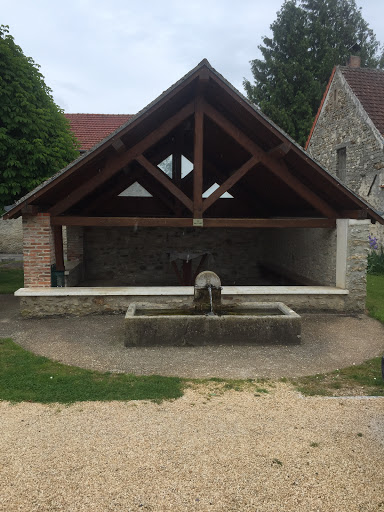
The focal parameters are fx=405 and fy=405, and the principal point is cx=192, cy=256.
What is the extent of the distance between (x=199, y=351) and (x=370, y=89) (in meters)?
13.2

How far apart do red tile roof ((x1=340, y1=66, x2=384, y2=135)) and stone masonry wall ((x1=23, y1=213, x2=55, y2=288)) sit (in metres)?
11.0

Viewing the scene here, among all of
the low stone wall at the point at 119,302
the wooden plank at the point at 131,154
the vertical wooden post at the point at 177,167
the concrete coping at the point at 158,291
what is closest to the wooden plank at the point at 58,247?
the concrete coping at the point at 158,291

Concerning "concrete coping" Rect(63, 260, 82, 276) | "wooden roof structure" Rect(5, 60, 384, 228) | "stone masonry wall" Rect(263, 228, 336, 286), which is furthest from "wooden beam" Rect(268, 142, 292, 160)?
"concrete coping" Rect(63, 260, 82, 276)

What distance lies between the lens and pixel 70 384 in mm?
4645

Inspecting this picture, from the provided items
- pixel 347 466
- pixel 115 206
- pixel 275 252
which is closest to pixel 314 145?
pixel 275 252

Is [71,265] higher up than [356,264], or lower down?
lower down

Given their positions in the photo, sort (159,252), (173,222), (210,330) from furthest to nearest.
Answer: (159,252)
(173,222)
(210,330)

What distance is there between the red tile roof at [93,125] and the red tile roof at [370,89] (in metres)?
9.36

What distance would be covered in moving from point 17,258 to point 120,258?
638 centimetres

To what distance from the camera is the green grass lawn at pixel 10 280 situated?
1049cm

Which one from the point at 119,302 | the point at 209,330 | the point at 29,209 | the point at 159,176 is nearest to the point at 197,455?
the point at 209,330

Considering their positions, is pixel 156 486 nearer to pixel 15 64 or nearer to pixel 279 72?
pixel 15 64

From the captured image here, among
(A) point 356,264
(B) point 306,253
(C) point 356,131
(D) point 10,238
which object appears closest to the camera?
(A) point 356,264

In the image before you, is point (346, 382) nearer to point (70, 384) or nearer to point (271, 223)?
point (70, 384)
